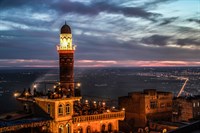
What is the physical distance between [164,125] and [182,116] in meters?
14.9

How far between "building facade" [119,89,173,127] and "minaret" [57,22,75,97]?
908 centimetres

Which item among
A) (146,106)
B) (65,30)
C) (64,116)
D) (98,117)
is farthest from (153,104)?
(64,116)

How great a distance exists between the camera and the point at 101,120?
36.4 metres

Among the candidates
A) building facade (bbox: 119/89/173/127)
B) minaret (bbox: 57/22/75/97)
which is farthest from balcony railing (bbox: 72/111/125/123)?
minaret (bbox: 57/22/75/97)

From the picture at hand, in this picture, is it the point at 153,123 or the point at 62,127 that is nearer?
the point at 62,127

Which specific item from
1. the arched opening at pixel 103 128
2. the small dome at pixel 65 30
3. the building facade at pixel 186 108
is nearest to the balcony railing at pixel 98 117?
the arched opening at pixel 103 128

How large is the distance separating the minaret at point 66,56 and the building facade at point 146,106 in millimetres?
9078

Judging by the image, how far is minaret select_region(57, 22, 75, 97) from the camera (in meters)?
48.8

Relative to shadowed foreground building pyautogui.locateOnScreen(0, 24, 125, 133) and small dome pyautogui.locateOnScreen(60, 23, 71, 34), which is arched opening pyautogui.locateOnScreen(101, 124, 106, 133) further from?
small dome pyautogui.locateOnScreen(60, 23, 71, 34)

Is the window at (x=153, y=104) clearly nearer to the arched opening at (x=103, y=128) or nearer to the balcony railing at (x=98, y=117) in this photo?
the balcony railing at (x=98, y=117)

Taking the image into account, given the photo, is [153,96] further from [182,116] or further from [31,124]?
[31,124]

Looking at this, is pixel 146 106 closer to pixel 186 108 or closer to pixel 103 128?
pixel 186 108

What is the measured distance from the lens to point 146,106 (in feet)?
162

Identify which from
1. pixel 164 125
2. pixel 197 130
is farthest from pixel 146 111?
pixel 197 130
